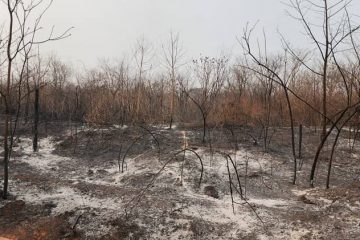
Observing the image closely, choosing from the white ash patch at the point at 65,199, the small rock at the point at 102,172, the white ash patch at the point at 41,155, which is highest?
the white ash patch at the point at 41,155

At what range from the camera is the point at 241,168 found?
28.0 feet

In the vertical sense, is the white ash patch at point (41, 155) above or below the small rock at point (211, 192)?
above

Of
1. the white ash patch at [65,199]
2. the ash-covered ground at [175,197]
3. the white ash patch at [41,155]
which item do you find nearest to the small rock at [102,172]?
the ash-covered ground at [175,197]

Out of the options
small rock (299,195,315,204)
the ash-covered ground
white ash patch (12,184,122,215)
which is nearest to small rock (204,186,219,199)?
the ash-covered ground

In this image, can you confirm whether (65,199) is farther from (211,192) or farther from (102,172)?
(211,192)

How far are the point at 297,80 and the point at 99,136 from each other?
40.5 feet

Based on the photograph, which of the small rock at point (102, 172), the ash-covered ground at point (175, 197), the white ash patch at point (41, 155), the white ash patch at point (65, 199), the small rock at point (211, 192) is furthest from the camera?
the white ash patch at point (41, 155)

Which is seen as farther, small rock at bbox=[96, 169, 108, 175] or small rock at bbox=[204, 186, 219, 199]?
small rock at bbox=[96, 169, 108, 175]

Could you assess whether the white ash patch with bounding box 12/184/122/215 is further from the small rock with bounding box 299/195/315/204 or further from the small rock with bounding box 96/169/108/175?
the small rock with bounding box 299/195/315/204

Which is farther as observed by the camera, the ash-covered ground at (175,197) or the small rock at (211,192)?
the small rock at (211,192)

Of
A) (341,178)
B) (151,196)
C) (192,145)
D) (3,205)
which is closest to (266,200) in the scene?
(151,196)

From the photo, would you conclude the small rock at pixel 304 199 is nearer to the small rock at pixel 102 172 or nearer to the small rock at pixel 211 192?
the small rock at pixel 211 192

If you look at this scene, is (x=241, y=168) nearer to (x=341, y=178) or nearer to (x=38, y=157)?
(x=341, y=178)

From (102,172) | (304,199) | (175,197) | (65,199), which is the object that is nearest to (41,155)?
(102,172)
